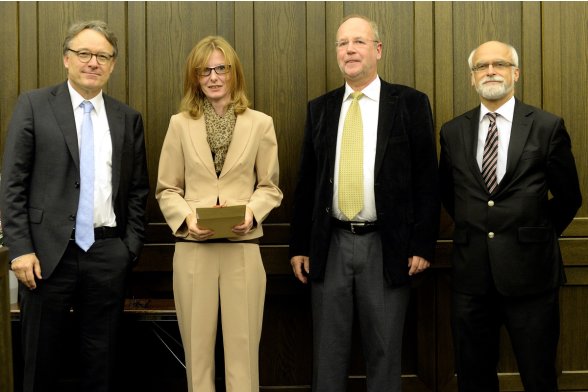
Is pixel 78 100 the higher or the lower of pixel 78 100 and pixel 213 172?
the higher

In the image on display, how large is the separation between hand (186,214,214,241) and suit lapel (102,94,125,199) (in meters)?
0.35

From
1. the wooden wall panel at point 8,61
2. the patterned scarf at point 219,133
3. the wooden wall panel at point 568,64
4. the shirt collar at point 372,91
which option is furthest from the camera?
the wooden wall panel at point 568,64

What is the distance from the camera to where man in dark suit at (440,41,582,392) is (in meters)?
3.06

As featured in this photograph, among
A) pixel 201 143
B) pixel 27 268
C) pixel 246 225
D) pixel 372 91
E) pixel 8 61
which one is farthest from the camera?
pixel 8 61

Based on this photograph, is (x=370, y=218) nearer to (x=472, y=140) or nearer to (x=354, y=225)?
(x=354, y=225)

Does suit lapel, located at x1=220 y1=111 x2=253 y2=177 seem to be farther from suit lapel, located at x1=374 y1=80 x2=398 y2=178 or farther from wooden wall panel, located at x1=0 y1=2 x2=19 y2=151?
wooden wall panel, located at x1=0 y1=2 x2=19 y2=151

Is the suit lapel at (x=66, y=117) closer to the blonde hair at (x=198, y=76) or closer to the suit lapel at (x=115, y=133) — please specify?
the suit lapel at (x=115, y=133)

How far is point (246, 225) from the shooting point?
305 centimetres

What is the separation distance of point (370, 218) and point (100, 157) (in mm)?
1150

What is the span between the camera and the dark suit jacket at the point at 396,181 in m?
3.10

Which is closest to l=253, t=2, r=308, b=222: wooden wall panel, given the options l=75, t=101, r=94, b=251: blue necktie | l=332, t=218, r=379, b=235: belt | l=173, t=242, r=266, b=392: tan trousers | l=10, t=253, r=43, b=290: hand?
l=332, t=218, r=379, b=235: belt

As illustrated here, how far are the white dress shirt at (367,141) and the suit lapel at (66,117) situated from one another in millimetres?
1079

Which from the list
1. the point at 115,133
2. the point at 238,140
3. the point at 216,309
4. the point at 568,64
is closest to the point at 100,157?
the point at 115,133

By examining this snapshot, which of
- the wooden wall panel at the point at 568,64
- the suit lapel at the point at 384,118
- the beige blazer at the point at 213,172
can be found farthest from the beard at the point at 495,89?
the beige blazer at the point at 213,172
